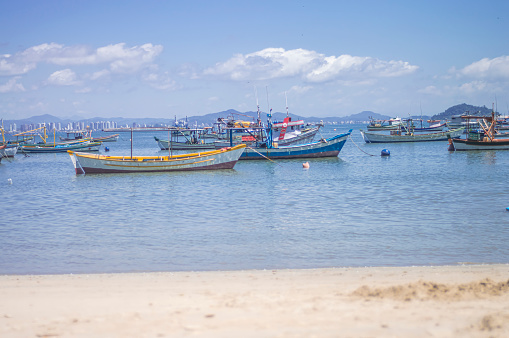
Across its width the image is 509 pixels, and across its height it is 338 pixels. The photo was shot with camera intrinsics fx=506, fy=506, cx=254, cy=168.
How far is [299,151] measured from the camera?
43531mm

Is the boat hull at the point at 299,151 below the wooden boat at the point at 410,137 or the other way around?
below

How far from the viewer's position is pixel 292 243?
1296 cm

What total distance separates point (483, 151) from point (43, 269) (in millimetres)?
44763

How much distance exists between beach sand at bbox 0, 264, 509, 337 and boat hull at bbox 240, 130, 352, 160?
3354 centimetres

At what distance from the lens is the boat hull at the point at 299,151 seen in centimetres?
4303

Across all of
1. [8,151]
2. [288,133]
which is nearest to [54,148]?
[8,151]

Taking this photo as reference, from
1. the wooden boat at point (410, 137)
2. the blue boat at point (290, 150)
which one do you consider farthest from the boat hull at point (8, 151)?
the wooden boat at point (410, 137)

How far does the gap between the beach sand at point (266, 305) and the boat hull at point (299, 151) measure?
33.5 m

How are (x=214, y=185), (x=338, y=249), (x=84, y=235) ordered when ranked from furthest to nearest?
(x=214, y=185)
(x=84, y=235)
(x=338, y=249)

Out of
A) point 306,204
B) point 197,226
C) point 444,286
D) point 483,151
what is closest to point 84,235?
point 197,226

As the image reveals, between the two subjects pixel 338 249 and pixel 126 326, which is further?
pixel 338 249

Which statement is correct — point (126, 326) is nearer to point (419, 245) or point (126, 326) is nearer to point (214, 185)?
point (419, 245)

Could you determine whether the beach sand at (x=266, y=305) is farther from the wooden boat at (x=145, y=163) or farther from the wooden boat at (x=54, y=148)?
the wooden boat at (x=54, y=148)

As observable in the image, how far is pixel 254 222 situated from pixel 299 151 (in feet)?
90.4
